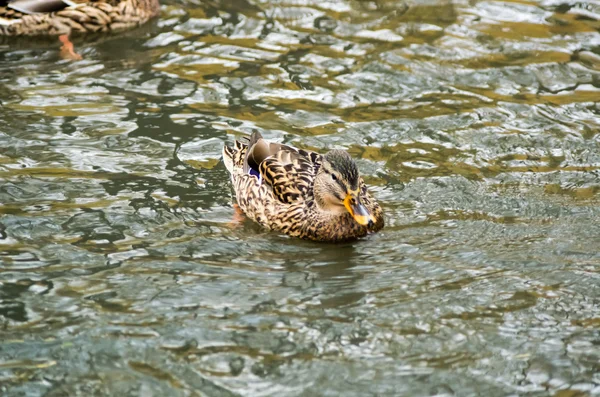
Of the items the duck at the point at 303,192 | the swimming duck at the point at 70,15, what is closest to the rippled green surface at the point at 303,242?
the duck at the point at 303,192

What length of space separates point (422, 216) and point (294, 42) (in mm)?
4552

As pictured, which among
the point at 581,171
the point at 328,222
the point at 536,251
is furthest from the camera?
the point at 581,171

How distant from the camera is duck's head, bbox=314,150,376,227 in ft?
26.5

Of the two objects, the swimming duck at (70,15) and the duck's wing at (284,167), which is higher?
the swimming duck at (70,15)

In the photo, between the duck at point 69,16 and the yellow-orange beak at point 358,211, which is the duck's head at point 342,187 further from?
the duck at point 69,16

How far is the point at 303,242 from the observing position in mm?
8547

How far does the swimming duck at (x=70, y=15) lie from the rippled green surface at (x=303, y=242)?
11.1 inches

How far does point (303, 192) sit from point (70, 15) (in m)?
5.91

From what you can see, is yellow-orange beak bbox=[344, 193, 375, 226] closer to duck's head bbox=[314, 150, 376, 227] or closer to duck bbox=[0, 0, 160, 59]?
duck's head bbox=[314, 150, 376, 227]

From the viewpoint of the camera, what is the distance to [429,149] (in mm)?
9859

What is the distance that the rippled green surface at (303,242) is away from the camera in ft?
21.0

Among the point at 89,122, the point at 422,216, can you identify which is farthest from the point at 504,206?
the point at 89,122

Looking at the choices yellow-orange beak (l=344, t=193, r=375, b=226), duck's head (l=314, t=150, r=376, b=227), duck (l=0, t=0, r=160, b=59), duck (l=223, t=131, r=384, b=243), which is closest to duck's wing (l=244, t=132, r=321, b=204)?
duck (l=223, t=131, r=384, b=243)

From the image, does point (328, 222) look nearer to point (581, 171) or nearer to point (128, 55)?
point (581, 171)
